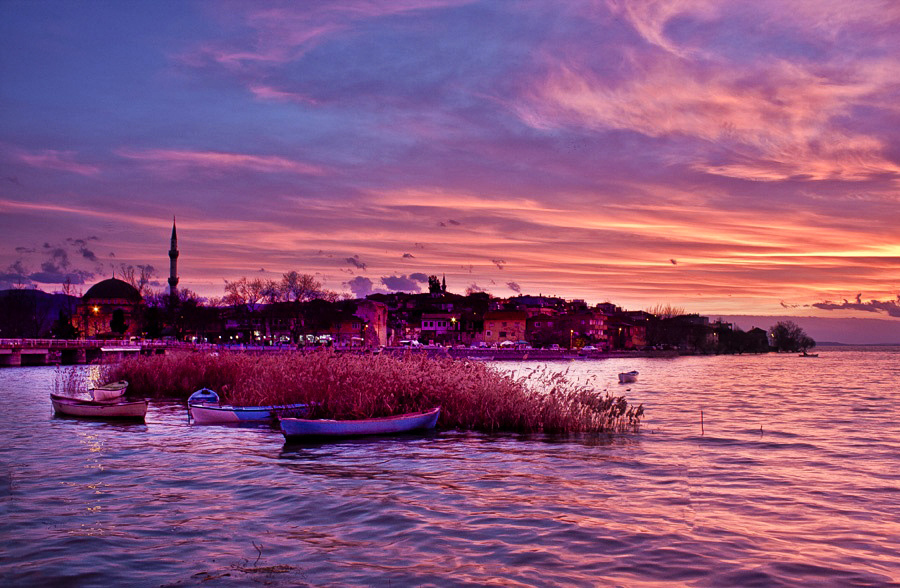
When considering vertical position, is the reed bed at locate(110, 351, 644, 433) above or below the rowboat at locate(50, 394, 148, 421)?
above

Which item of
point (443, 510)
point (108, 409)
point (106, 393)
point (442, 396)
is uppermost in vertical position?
point (442, 396)

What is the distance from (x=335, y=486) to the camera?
60.3 feet

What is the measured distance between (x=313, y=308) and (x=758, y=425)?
13133 cm

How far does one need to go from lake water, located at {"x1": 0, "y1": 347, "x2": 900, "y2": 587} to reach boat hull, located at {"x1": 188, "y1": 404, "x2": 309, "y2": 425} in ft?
6.39

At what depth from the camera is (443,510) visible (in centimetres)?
1585

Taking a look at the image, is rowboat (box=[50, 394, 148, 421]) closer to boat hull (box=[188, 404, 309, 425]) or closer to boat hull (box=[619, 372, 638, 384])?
boat hull (box=[188, 404, 309, 425])

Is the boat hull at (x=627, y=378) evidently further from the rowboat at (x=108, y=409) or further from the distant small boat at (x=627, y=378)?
the rowboat at (x=108, y=409)

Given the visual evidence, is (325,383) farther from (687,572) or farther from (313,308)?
(313,308)

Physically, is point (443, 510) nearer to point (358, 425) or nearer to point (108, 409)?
point (358, 425)

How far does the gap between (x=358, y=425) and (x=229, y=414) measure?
26.0ft

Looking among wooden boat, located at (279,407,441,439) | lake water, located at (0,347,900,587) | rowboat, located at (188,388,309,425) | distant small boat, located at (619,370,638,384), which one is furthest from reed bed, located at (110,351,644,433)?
distant small boat, located at (619,370,638,384)

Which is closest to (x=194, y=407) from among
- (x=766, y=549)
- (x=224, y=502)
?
(x=224, y=502)

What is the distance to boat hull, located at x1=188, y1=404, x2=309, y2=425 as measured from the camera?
31.1 metres

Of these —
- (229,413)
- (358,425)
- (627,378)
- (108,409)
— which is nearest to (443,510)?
(358,425)
